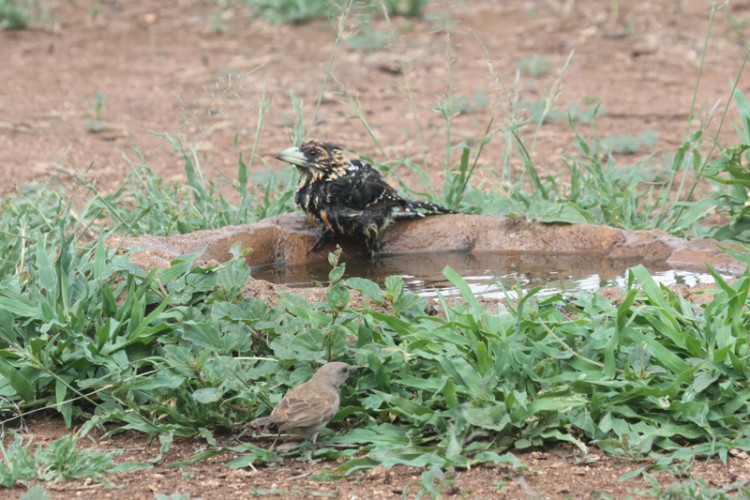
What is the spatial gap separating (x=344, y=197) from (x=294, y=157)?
41 cm

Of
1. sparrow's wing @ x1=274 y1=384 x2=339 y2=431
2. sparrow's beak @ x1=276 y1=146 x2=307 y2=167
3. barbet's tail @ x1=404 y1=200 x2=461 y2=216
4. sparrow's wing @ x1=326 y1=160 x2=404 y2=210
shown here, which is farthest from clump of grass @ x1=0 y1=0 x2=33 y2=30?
sparrow's wing @ x1=274 y1=384 x2=339 y2=431

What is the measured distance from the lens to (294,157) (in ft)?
20.0

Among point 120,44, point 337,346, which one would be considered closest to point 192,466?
point 337,346

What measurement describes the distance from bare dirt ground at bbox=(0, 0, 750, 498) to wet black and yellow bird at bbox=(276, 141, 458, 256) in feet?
1.76

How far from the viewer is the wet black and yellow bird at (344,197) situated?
5.89 metres

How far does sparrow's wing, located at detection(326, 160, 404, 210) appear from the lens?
591cm

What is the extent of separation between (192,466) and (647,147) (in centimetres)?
585

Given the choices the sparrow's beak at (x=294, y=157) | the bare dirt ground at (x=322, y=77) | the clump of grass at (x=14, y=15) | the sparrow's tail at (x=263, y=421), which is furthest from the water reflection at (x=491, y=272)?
the clump of grass at (x=14, y=15)

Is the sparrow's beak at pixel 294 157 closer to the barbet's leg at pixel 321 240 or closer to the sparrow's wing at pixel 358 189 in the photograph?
the sparrow's wing at pixel 358 189

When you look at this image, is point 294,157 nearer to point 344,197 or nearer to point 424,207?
point 344,197

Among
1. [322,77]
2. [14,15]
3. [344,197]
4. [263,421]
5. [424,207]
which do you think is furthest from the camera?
[14,15]

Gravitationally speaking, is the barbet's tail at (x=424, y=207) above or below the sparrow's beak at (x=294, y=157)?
below

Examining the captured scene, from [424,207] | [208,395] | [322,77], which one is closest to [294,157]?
[424,207]

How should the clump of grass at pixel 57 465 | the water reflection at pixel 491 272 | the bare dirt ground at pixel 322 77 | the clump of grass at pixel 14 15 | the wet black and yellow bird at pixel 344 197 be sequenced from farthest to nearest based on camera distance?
1. the clump of grass at pixel 14 15
2. the bare dirt ground at pixel 322 77
3. the wet black and yellow bird at pixel 344 197
4. the water reflection at pixel 491 272
5. the clump of grass at pixel 57 465
